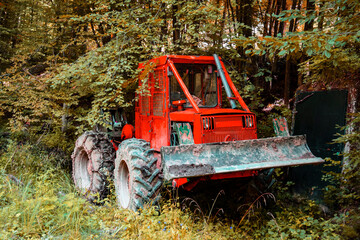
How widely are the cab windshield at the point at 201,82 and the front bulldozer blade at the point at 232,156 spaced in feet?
4.94

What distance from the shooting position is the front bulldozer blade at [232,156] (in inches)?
149

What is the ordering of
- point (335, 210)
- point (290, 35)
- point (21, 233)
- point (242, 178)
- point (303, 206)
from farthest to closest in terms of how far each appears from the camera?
point (303, 206) → point (335, 210) → point (242, 178) → point (290, 35) → point (21, 233)

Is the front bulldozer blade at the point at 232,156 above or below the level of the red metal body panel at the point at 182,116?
below

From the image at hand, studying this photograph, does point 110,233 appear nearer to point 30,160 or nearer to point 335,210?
point 335,210

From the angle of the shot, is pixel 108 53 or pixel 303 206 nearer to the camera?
pixel 303 206

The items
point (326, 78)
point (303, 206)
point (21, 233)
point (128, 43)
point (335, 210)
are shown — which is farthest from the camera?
point (128, 43)

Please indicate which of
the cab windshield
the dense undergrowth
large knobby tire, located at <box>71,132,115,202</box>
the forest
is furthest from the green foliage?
large knobby tire, located at <box>71,132,115,202</box>

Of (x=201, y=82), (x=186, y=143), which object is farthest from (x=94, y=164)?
(x=201, y=82)

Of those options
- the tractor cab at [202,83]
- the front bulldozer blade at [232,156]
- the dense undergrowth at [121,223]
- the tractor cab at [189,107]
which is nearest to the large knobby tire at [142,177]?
the dense undergrowth at [121,223]

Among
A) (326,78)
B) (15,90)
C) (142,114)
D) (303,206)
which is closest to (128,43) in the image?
(142,114)

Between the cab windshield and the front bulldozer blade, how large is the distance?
1.51 m

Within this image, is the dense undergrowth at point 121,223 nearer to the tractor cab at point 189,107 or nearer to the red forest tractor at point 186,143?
the red forest tractor at point 186,143

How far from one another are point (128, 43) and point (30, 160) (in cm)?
402

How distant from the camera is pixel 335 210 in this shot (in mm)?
5156
